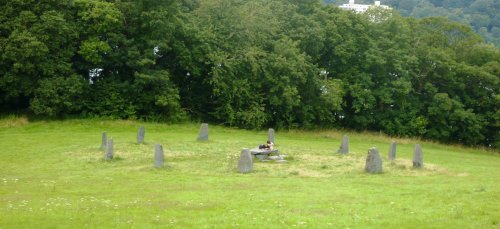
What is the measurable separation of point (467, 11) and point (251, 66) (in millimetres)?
85911

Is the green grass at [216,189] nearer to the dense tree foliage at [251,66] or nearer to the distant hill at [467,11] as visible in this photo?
the dense tree foliage at [251,66]

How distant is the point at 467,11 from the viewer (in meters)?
122

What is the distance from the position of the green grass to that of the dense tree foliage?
29.1 feet

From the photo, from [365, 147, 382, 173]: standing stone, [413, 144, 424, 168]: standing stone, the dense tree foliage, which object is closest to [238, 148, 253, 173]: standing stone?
[365, 147, 382, 173]: standing stone

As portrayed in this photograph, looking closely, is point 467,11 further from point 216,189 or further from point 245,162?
point 216,189

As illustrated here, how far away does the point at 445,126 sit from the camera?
196ft

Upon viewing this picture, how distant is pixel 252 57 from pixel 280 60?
2.53m

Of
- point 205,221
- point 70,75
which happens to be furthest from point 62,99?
point 205,221

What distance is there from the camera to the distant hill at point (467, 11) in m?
113

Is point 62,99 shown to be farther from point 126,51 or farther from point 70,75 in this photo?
point 126,51

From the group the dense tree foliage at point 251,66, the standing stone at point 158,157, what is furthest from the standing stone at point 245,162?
the dense tree foliage at point 251,66

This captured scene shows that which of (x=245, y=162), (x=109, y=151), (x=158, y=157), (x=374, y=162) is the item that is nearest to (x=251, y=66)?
(x=109, y=151)

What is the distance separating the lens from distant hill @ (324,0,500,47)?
112706mm

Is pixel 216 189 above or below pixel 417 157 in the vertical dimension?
below
